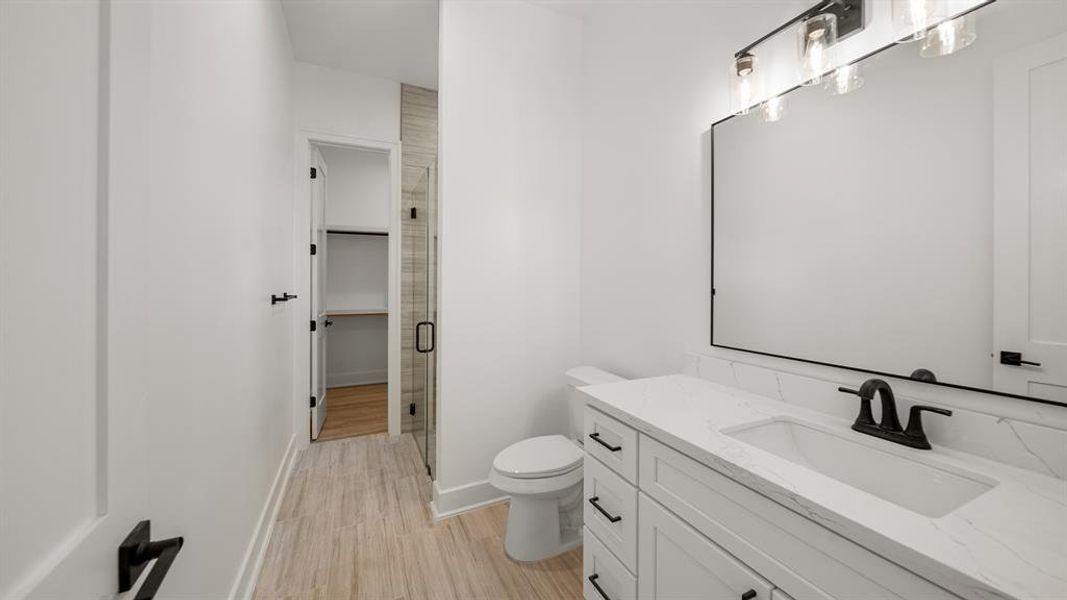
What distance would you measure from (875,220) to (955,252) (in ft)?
0.65

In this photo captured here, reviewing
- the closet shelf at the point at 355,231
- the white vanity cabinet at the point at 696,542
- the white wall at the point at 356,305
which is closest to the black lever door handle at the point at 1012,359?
the white vanity cabinet at the point at 696,542

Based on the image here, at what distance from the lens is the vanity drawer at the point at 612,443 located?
1.22 m

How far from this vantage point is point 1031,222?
0.89 meters

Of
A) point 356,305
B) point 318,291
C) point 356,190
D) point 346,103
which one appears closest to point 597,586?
point 318,291

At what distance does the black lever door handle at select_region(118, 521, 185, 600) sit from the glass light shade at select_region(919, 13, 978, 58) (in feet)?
5.94

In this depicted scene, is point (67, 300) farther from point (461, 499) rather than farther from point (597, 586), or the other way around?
point (461, 499)

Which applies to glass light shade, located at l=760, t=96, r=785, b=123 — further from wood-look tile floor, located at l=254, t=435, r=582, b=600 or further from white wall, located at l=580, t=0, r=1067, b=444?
wood-look tile floor, located at l=254, t=435, r=582, b=600

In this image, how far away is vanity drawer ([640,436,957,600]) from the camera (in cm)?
66

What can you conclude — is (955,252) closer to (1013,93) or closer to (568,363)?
(1013,93)

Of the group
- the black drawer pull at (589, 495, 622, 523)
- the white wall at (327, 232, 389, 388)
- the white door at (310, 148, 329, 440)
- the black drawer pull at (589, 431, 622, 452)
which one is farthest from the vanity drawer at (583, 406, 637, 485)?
the white wall at (327, 232, 389, 388)

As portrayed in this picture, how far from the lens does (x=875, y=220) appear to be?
1145 mm

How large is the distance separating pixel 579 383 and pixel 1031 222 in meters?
1.62

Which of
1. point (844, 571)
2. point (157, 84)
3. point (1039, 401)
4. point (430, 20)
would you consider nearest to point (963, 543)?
point (844, 571)

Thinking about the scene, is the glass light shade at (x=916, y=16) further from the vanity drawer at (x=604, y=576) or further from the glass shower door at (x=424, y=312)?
the glass shower door at (x=424, y=312)
